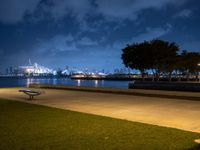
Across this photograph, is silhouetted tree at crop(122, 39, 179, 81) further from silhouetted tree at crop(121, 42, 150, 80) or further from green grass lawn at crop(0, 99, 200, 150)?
green grass lawn at crop(0, 99, 200, 150)

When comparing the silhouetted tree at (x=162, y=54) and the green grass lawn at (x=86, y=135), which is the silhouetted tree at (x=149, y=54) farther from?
the green grass lawn at (x=86, y=135)

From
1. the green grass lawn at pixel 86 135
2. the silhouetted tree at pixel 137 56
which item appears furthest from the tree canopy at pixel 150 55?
the green grass lawn at pixel 86 135

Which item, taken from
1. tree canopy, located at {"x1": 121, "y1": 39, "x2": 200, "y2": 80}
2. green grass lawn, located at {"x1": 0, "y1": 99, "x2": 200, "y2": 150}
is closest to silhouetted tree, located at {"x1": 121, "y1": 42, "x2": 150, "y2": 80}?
tree canopy, located at {"x1": 121, "y1": 39, "x2": 200, "y2": 80}

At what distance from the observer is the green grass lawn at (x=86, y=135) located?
6.32 meters

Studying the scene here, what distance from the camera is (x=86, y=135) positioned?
23.9ft

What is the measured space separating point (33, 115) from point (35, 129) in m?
2.45

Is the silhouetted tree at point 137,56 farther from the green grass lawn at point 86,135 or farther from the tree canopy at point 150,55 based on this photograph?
the green grass lawn at point 86,135

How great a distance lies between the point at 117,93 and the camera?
19469 millimetres

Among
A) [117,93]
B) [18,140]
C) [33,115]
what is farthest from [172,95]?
[18,140]

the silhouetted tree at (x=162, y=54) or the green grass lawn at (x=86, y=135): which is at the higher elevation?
the silhouetted tree at (x=162, y=54)

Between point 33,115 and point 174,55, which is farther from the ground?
point 174,55

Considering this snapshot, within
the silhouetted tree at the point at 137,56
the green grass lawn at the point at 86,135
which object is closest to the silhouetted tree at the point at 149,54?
the silhouetted tree at the point at 137,56

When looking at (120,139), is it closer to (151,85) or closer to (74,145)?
(74,145)

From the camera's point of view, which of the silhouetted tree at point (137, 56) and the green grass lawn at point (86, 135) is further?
the silhouetted tree at point (137, 56)
